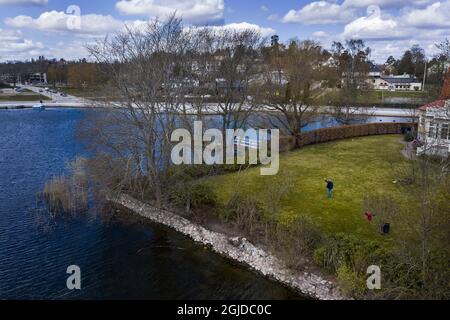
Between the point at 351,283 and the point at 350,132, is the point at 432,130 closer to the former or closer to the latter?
the point at 350,132

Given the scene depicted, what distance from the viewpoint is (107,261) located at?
15062mm

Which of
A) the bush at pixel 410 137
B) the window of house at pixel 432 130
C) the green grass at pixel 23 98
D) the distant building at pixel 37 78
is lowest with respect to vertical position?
→ the bush at pixel 410 137

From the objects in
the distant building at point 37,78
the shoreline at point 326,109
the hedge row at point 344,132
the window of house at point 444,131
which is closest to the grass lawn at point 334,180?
the hedge row at point 344,132

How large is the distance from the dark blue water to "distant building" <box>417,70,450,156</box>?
15991mm

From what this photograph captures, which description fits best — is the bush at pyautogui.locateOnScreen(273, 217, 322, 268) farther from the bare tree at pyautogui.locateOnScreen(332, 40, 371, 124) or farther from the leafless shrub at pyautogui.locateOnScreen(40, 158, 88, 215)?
the bare tree at pyautogui.locateOnScreen(332, 40, 371, 124)

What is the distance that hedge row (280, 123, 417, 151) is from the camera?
104 ft

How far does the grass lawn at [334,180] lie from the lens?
16.6m

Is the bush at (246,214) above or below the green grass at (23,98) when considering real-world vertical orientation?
below

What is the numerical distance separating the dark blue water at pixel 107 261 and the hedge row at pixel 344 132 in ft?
52.6

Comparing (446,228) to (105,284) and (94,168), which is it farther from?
(94,168)

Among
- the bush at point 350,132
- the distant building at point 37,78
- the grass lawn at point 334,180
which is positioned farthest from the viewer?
the distant building at point 37,78

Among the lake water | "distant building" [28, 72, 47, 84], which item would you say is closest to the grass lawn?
the lake water

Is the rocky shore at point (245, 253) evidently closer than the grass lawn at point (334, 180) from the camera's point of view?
Yes

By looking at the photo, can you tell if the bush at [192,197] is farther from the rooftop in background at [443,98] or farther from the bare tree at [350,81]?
the bare tree at [350,81]
